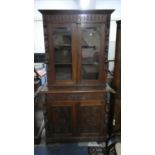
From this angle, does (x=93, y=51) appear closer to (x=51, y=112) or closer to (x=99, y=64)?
(x=99, y=64)

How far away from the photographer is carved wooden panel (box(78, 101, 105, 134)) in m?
2.26

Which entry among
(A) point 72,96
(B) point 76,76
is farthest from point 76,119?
(B) point 76,76

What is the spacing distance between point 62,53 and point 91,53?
1.41 feet

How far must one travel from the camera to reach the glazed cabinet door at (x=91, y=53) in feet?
6.84

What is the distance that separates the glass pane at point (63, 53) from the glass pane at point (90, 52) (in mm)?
204

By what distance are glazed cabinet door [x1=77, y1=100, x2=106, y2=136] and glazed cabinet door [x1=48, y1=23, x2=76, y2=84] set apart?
45 cm

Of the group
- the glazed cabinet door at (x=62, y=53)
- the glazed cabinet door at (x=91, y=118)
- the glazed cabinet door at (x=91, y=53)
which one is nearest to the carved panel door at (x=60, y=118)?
the glazed cabinet door at (x=91, y=118)

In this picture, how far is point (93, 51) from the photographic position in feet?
7.21

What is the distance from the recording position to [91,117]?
7.57 ft

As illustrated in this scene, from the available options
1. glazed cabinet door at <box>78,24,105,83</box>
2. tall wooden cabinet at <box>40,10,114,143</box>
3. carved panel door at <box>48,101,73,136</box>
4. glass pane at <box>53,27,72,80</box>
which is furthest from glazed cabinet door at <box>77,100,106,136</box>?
glass pane at <box>53,27,72,80</box>

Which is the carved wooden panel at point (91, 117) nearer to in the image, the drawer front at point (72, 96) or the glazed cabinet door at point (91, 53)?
the drawer front at point (72, 96)
